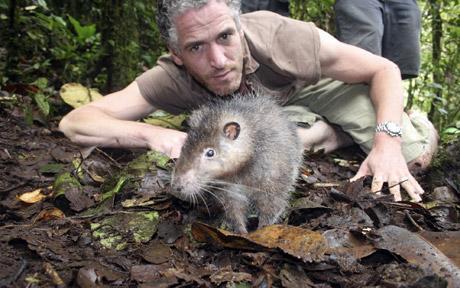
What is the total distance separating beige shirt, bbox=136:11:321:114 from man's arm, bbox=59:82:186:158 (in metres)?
0.21

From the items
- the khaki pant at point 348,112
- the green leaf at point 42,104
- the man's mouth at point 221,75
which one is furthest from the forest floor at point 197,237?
the green leaf at point 42,104

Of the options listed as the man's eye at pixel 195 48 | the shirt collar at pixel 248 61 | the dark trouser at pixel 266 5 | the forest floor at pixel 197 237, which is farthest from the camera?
the dark trouser at pixel 266 5

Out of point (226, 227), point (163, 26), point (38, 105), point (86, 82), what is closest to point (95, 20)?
point (86, 82)

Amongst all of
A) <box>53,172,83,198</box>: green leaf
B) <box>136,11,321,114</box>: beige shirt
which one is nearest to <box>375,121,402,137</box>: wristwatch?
<box>136,11,321,114</box>: beige shirt

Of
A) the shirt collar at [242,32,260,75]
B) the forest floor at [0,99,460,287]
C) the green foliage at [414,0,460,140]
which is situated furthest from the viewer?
the green foliage at [414,0,460,140]

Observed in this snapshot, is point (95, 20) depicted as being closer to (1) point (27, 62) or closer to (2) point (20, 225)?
(1) point (27, 62)

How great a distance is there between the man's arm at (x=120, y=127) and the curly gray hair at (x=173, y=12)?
913mm

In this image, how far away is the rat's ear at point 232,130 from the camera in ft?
12.4

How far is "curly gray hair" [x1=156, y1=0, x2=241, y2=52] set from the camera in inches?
178

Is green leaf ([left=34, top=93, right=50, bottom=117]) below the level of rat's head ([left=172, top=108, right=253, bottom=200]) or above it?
below

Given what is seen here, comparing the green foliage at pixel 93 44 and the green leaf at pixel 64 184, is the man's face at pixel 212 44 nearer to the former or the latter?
the green leaf at pixel 64 184

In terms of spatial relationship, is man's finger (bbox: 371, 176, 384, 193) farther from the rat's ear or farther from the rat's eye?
the rat's eye

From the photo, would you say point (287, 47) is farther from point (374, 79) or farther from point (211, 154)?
point (211, 154)

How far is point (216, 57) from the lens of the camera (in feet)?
14.9
